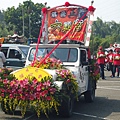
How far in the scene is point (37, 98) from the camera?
8.45 meters

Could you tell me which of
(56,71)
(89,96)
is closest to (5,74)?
(56,71)

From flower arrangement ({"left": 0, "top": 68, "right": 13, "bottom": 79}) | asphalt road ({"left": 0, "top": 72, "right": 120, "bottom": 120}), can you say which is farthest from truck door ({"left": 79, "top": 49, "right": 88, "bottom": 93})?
flower arrangement ({"left": 0, "top": 68, "right": 13, "bottom": 79})

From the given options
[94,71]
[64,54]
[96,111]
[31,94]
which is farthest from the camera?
[94,71]

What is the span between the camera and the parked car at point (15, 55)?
17828mm

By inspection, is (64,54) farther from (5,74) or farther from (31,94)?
(31,94)

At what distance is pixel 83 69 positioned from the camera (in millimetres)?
11055

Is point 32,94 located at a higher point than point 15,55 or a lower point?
lower

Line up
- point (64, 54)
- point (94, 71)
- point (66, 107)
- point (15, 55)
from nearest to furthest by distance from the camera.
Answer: point (66, 107) < point (64, 54) < point (94, 71) < point (15, 55)

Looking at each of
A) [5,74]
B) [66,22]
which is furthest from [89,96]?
[5,74]

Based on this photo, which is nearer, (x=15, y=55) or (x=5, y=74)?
(x=5, y=74)

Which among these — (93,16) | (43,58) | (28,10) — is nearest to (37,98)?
(43,58)

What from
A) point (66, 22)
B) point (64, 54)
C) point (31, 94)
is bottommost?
point (31, 94)

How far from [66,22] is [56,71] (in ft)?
10.5

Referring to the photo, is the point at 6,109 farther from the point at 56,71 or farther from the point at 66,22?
the point at 66,22
